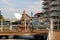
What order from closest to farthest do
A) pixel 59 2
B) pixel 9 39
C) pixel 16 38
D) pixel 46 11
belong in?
pixel 9 39 < pixel 16 38 < pixel 59 2 < pixel 46 11

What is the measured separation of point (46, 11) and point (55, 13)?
37.6ft

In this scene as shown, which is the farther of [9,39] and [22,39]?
[22,39]

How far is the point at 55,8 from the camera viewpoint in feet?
187

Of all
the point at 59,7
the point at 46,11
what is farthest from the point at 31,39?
the point at 46,11

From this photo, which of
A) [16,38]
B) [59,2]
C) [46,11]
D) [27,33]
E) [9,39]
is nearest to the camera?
[27,33]

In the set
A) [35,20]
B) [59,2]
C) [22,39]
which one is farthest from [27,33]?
[59,2]

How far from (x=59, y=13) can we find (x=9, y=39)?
42023 mm

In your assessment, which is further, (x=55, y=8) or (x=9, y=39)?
(x=55, y=8)

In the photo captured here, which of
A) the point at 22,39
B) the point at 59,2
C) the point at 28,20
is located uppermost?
the point at 59,2

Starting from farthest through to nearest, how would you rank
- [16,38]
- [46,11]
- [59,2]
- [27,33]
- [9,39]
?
[46,11] → [59,2] → [16,38] → [9,39] → [27,33]

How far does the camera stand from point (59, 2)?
182 ft

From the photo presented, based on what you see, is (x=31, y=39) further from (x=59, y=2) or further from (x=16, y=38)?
(x=59, y=2)

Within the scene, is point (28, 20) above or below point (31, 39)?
above

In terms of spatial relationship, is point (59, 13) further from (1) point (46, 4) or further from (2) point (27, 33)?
(2) point (27, 33)
